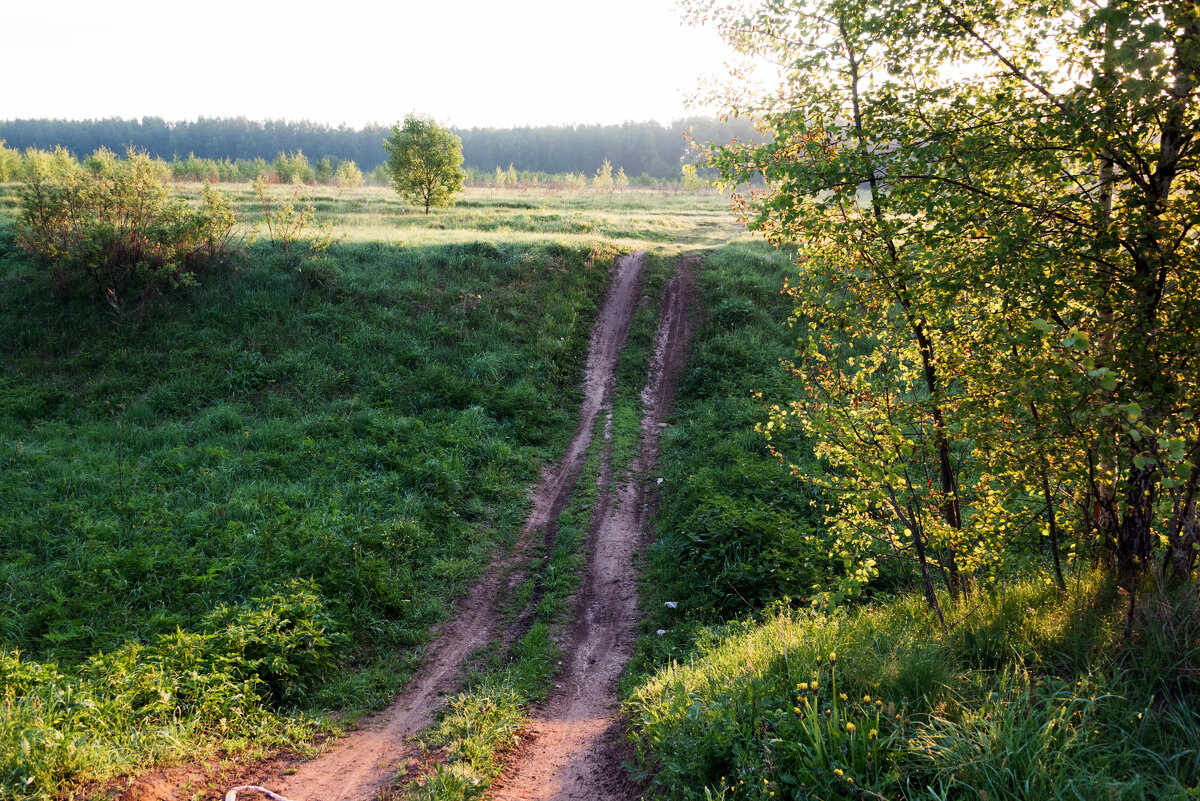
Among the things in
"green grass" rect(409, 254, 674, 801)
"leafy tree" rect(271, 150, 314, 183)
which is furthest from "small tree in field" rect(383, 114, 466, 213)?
"leafy tree" rect(271, 150, 314, 183)

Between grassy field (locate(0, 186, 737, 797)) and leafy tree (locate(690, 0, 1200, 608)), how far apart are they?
20.2 ft

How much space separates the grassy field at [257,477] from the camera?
18.7 ft

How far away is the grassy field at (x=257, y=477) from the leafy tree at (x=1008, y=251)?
615cm

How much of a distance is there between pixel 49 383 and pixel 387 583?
37.2 feet

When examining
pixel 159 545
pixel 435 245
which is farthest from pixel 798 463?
pixel 435 245

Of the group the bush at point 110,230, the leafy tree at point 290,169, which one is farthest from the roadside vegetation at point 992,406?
the leafy tree at point 290,169

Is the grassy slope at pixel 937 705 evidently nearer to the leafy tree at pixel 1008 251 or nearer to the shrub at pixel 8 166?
the leafy tree at pixel 1008 251

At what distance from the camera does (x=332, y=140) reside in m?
160

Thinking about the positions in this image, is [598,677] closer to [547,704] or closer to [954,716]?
[547,704]

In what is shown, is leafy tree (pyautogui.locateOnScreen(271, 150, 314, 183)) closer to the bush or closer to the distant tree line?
the bush

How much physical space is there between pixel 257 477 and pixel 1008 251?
37.5ft

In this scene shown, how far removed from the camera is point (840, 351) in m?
17.9

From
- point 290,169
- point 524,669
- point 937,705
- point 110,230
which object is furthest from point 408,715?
point 290,169

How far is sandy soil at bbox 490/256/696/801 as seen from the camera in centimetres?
508
